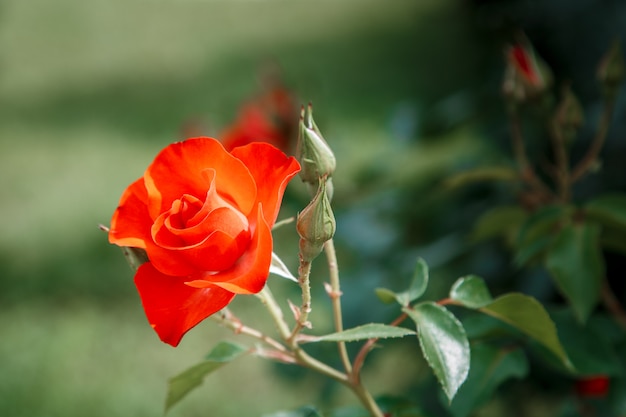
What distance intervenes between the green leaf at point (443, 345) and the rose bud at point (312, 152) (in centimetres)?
12

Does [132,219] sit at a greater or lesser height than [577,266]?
greater

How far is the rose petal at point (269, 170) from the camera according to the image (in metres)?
0.48

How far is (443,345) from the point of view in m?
0.52

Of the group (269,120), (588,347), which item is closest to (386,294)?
(588,347)

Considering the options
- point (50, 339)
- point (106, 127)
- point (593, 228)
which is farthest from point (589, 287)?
point (106, 127)

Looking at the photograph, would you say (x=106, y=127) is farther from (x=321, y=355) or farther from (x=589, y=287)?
(x=589, y=287)

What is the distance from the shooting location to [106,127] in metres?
4.09

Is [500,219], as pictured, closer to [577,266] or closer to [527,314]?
[577,266]

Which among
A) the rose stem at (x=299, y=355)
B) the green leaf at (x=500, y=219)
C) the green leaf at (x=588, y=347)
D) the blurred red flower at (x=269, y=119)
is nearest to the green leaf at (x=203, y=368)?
the rose stem at (x=299, y=355)

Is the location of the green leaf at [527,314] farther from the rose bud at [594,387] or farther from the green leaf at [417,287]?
the rose bud at [594,387]

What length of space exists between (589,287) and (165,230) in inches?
17.3

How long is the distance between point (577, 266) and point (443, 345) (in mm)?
269

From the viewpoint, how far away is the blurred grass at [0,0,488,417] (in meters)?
1.95

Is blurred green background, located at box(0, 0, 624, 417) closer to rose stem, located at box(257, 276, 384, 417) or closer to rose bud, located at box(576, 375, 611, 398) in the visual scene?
rose bud, located at box(576, 375, 611, 398)
